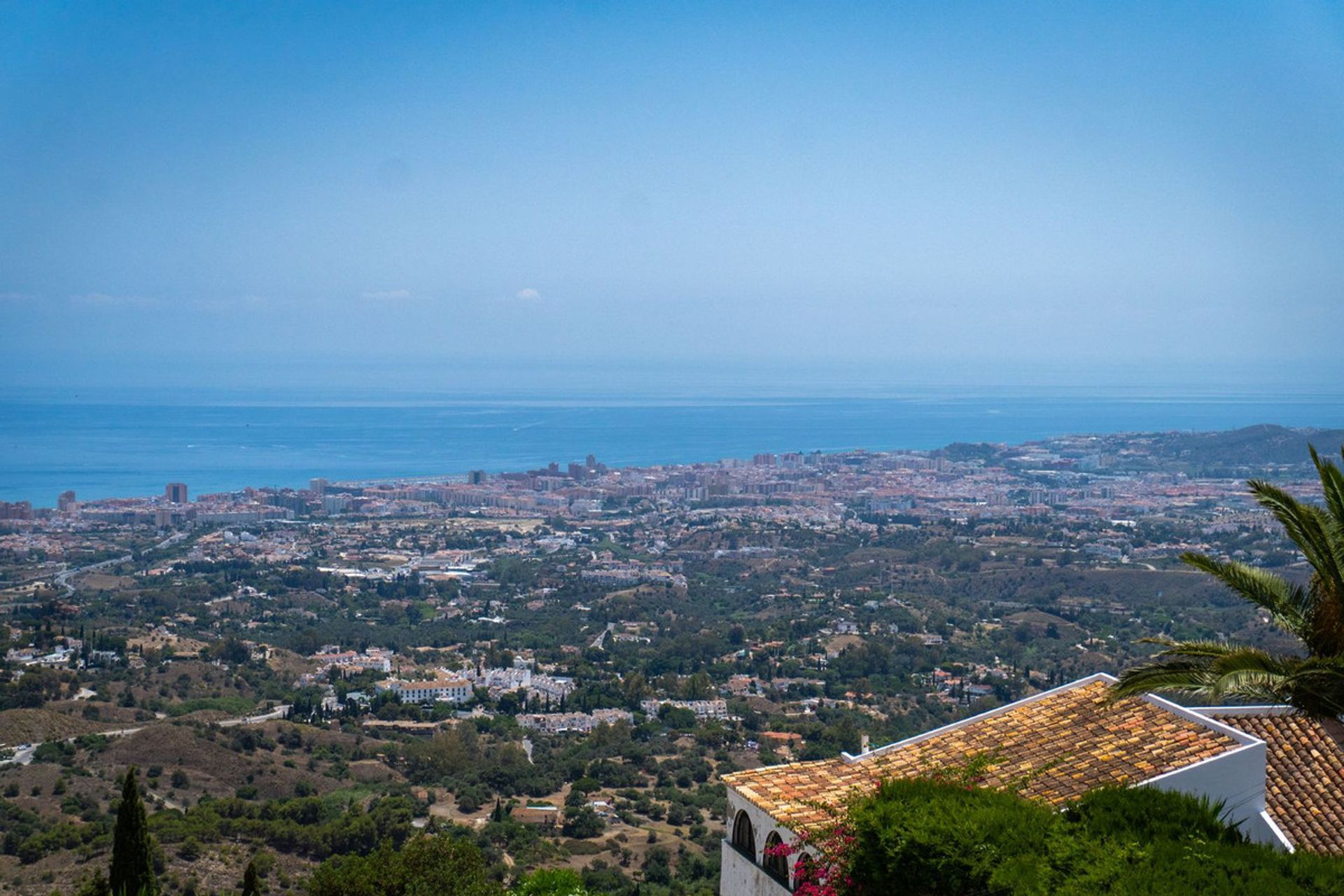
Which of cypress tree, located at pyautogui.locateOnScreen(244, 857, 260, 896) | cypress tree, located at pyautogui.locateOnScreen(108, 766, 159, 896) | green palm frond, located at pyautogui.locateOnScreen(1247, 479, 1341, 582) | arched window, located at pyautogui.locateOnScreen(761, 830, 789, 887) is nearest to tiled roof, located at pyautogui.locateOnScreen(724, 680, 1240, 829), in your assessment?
arched window, located at pyautogui.locateOnScreen(761, 830, 789, 887)

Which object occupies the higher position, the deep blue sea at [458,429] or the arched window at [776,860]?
the arched window at [776,860]

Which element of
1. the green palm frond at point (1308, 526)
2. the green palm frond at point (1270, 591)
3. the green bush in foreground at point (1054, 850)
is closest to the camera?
the green bush in foreground at point (1054, 850)

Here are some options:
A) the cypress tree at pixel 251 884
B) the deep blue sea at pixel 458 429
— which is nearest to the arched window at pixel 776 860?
the cypress tree at pixel 251 884

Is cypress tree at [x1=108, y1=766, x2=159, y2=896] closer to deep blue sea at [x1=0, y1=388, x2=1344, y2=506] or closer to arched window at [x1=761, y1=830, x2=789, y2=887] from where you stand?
arched window at [x1=761, y1=830, x2=789, y2=887]

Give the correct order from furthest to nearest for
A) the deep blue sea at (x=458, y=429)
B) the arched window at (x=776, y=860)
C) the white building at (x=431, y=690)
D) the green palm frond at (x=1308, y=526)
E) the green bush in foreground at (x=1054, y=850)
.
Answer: the deep blue sea at (x=458, y=429), the white building at (x=431, y=690), the arched window at (x=776, y=860), the green palm frond at (x=1308, y=526), the green bush in foreground at (x=1054, y=850)

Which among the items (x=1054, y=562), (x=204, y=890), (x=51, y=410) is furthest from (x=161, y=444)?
(x=204, y=890)

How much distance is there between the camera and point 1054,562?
36562 mm

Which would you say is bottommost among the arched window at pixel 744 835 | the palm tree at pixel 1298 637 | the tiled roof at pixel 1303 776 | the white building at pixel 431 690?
the white building at pixel 431 690

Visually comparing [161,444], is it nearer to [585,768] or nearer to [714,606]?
[714,606]

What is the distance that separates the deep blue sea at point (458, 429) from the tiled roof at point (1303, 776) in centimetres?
5974

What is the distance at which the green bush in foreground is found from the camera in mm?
3609

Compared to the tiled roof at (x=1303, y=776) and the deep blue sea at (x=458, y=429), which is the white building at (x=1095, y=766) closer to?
the tiled roof at (x=1303, y=776)

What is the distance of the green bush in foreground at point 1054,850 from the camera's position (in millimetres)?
3609

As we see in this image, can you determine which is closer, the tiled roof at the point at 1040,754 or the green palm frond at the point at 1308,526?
the tiled roof at the point at 1040,754
